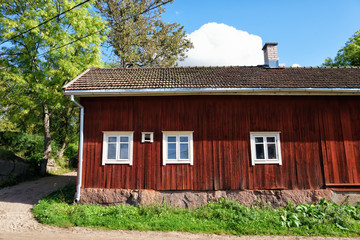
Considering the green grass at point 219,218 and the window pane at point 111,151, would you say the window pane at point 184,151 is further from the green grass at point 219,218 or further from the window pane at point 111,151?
the window pane at point 111,151

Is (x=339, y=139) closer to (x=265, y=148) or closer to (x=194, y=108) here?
(x=265, y=148)

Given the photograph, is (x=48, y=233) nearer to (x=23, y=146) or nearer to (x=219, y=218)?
(x=219, y=218)

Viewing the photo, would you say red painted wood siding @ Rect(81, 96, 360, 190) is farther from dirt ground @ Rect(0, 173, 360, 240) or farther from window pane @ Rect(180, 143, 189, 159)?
dirt ground @ Rect(0, 173, 360, 240)

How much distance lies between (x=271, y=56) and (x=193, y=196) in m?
8.52

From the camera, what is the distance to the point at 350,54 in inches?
805

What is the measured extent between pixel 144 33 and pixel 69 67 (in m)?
8.59

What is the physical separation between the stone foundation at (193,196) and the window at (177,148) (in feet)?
3.93

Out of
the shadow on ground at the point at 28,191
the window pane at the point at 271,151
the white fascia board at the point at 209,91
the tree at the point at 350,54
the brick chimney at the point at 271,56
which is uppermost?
the tree at the point at 350,54

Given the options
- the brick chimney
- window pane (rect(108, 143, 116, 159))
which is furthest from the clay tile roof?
window pane (rect(108, 143, 116, 159))

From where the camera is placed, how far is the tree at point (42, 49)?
11.8 metres

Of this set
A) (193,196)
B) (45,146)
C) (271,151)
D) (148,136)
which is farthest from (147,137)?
(45,146)

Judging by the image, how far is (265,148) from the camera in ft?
28.6

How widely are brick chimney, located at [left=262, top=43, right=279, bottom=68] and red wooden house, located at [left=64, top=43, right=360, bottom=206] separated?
2944 millimetres

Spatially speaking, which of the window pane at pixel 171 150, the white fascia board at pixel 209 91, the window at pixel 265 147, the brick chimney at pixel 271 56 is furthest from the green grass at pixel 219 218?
the brick chimney at pixel 271 56
